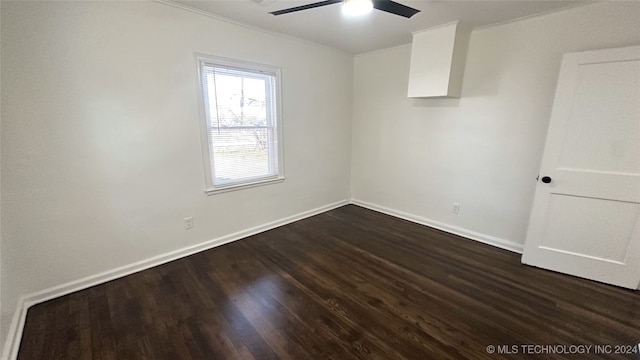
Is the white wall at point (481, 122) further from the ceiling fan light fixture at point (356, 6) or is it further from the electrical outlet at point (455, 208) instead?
the ceiling fan light fixture at point (356, 6)

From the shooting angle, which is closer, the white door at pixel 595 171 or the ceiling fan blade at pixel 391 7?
the ceiling fan blade at pixel 391 7

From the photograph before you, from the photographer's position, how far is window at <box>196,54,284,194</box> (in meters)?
2.81

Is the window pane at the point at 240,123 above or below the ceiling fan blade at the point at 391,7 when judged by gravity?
below

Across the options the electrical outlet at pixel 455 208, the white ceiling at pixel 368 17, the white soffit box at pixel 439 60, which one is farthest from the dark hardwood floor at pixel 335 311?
the white ceiling at pixel 368 17

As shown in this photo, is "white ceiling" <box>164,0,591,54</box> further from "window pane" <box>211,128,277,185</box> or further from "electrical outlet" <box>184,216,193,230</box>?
"electrical outlet" <box>184,216,193,230</box>

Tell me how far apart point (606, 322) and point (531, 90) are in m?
2.14

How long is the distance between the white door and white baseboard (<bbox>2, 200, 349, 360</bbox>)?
10.3 ft

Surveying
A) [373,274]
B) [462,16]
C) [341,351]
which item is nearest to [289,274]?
[373,274]

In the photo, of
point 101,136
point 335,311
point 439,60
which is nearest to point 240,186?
point 101,136

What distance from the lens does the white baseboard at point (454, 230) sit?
3.05 meters

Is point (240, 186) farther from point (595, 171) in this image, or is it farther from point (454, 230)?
point (595, 171)

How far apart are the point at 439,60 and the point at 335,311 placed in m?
2.87

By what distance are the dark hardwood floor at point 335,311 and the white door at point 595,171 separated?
0.88 feet

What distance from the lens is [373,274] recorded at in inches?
100
